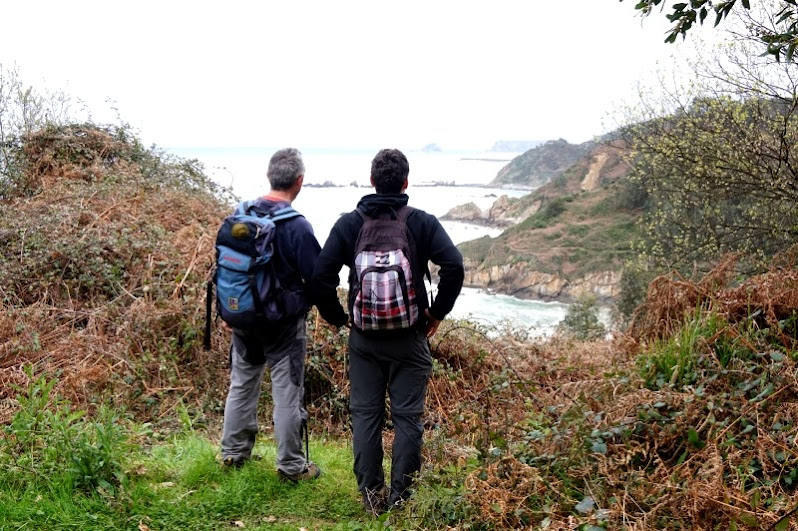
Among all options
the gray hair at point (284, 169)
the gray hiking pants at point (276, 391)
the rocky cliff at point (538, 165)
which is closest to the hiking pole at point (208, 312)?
the gray hiking pants at point (276, 391)

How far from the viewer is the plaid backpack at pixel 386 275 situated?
3.65m

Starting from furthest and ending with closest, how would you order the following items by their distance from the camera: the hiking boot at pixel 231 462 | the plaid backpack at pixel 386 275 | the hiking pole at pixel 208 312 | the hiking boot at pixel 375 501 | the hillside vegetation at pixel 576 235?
1. the hillside vegetation at pixel 576 235
2. the hiking pole at pixel 208 312
3. the hiking boot at pixel 231 462
4. the hiking boot at pixel 375 501
5. the plaid backpack at pixel 386 275

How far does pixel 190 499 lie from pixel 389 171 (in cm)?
219

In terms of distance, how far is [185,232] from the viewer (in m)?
8.57

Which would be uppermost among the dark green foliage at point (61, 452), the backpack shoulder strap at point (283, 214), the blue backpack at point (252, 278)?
the backpack shoulder strap at point (283, 214)

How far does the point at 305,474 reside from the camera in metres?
4.27

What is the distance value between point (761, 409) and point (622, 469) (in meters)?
0.92

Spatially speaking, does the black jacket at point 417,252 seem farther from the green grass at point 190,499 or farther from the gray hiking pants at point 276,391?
the green grass at point 190,499

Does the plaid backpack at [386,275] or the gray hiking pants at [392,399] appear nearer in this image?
the plaid backpack at [386,275]

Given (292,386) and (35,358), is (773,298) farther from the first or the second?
(35,358)

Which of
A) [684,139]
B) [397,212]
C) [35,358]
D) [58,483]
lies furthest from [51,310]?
[684,139]

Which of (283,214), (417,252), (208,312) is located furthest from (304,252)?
(208,312)

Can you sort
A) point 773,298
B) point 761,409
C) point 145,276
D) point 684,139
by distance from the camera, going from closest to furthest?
point 761,409 → point 773,298 → point 145,276 → point 684,139

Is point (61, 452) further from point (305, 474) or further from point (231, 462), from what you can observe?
point (305, 474)
